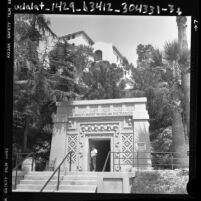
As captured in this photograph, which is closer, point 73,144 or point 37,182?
point 37,182

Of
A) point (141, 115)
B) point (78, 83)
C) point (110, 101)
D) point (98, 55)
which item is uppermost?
point (98, 55)

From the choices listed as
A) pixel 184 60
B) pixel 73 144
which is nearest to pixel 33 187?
pixel 73 144

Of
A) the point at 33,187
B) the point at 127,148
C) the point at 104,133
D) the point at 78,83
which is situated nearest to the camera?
the point at 33,187

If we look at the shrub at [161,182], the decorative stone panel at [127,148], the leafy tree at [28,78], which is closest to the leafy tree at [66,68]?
the leafy tree at [28,78]

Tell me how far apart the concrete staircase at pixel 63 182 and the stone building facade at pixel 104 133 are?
0.28ft

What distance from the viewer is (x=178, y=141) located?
3.47 m

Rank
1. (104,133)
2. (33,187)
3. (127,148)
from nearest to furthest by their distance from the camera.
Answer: (33,187) < (127,148) < (104,133)

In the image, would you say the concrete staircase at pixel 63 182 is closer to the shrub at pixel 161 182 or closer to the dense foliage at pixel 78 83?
the dense foliage at pixel 78 83

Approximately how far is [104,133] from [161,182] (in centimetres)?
67

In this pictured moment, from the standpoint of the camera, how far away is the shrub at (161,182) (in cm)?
326

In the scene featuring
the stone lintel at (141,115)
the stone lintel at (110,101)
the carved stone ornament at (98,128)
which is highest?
the stone lintel at (110,101)

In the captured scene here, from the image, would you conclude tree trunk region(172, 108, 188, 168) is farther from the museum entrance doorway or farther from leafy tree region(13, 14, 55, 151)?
leafy tree region(13, 14, 55, 151)

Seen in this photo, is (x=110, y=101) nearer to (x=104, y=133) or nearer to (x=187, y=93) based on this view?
(x=104, y=133)

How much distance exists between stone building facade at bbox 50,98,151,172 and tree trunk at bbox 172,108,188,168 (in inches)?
9.5
